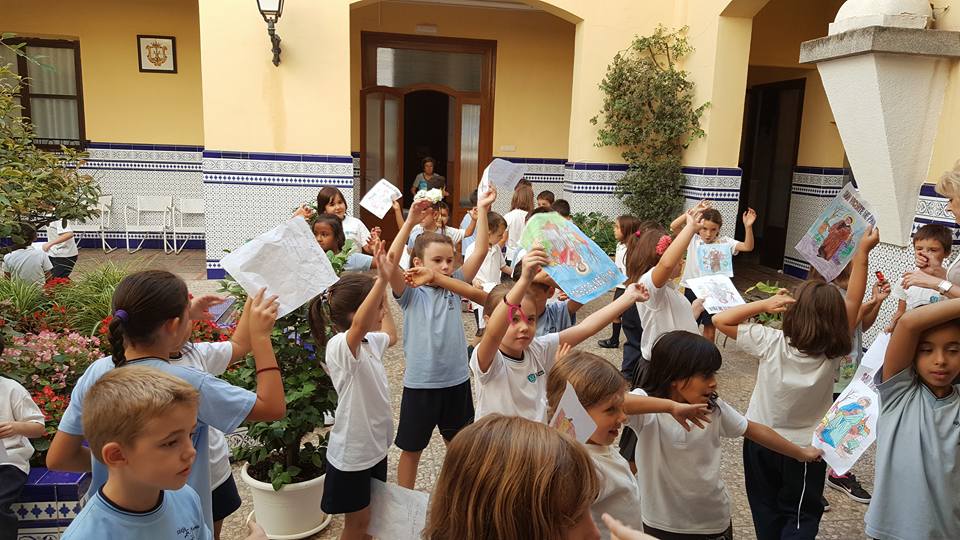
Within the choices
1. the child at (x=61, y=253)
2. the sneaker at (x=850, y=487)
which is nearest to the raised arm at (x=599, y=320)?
the sneaker at (x=850, y=487)

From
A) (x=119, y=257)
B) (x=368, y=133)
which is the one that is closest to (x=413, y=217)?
(x=368, y=133)

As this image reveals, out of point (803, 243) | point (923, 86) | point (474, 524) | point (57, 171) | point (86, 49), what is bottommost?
point (474, 524)

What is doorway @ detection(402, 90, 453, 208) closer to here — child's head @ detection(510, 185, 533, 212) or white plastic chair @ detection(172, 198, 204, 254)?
white plastic chair @ detection(172, 198, 204, 254)

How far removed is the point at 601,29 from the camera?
8883 millimetres

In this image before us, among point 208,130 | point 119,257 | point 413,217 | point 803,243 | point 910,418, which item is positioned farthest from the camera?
point 119,257

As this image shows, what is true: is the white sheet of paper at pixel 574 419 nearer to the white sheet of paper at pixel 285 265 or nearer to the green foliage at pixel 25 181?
the white sheet of paper at pixel 285 265

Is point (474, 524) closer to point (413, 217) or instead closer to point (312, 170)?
point (413, 217)

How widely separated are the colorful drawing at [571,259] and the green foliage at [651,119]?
6.61 meters

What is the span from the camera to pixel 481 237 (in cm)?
353

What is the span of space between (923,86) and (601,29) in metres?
4.73

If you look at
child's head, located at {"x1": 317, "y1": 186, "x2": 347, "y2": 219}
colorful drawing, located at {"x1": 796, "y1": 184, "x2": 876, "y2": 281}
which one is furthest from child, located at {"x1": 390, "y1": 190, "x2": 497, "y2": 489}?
child's head, located at {"x1": 317, "y1": 186, "x2": 347, "y2": 219}

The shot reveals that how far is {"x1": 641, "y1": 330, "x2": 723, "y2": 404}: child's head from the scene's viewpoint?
7.48ft

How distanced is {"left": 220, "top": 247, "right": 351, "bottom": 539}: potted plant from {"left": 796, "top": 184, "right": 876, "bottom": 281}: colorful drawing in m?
2.68

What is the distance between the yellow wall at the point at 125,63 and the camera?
32.9ft
